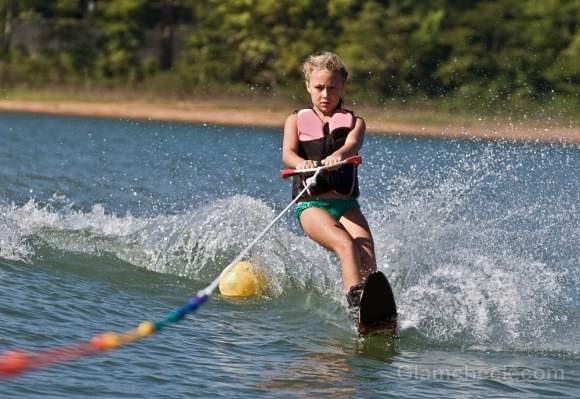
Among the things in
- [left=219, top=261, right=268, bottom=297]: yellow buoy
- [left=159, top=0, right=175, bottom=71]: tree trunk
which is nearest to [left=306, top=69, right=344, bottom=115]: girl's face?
[left=219, top=261, right=268, bottom=297]: yellow buoy

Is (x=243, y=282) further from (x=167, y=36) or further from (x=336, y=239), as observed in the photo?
(x=167, y=36)

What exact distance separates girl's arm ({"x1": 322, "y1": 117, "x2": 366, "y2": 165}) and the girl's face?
0.18m

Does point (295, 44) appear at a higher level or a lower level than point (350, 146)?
higher

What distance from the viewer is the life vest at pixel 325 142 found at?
6.64 m

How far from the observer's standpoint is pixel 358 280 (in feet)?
21.0

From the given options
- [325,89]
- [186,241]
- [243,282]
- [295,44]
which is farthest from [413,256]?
[295,44]

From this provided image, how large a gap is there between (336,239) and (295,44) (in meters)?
29.6

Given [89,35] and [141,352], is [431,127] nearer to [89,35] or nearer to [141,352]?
[89,35]

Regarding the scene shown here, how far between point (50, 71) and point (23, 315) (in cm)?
2998

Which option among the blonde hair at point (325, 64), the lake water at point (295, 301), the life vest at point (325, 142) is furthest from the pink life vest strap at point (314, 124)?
the lake water at point (295, 301)

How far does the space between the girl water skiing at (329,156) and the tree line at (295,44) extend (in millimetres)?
22066

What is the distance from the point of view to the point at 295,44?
35656mm

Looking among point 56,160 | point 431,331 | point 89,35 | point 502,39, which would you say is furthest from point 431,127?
point 431,331

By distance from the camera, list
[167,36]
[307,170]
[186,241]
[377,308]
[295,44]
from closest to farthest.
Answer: [307,170], [377,308], [186,241], [295,44], [167,36]
